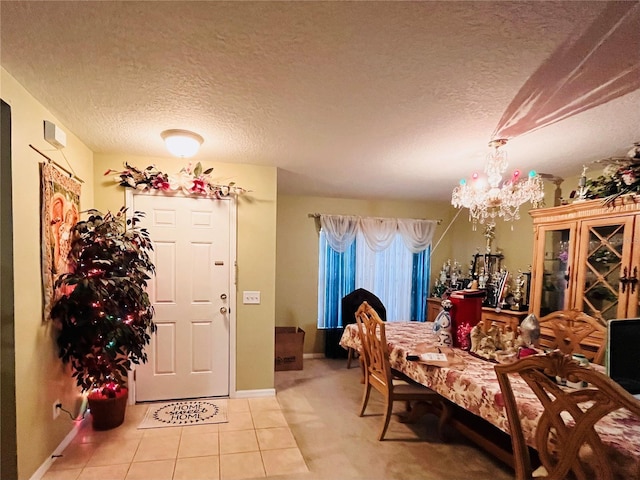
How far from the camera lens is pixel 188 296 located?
318 cm

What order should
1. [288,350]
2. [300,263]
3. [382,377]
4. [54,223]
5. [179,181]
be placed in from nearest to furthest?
1. [54,223]
2. [382,377]
3. [179,181]
4. [288,350]
5. [300,263]

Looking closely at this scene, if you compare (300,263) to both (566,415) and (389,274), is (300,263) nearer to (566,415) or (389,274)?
(389,274)

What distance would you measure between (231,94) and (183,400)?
2.85m

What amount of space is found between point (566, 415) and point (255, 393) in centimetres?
268

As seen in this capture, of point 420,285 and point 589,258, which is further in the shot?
point 420,285

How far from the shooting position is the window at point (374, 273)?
16.1ft

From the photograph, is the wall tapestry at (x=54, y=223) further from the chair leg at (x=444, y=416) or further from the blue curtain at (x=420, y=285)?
the blue curtain at (x=420, y=285)

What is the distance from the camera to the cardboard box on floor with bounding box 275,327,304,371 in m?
4.16

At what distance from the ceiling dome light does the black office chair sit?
3.07m

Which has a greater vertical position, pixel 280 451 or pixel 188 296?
pixel 188 296

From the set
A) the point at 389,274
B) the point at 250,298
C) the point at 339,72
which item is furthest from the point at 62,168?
the point at 389,274

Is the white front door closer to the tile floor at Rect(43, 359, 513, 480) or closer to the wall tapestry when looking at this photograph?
the tile floor at Rect(43, 359, 513, 480)

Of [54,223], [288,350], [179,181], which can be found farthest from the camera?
[288,350]

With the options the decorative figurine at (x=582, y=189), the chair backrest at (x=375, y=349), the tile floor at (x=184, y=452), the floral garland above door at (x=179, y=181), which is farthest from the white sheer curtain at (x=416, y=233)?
the tile floor at (x=184, y=452)
